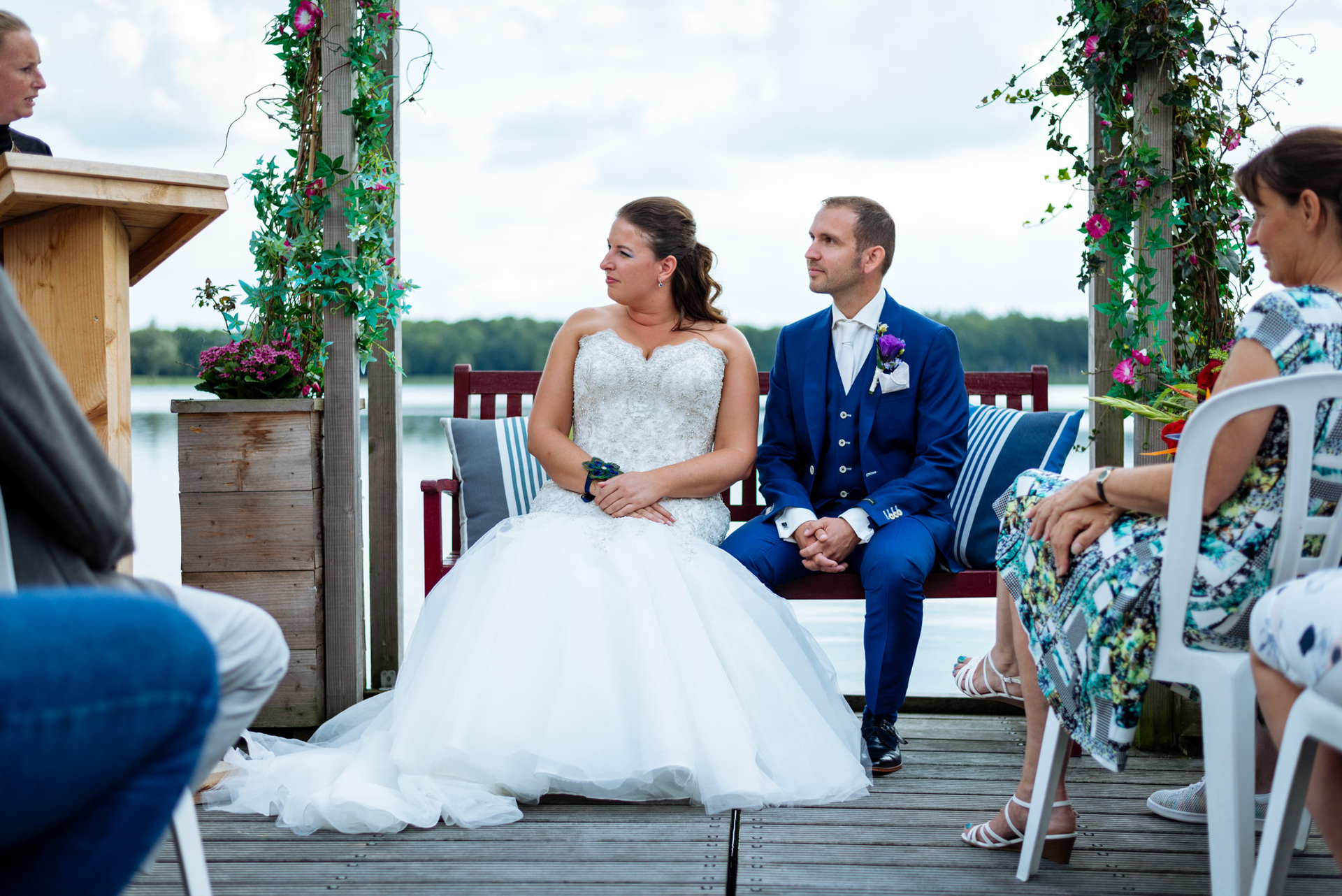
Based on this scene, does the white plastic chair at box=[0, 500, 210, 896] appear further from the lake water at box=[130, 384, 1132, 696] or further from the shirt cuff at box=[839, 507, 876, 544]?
the shirt cuff at box=[839, 507, 876, 544]

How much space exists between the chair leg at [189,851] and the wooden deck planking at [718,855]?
1.71 feet

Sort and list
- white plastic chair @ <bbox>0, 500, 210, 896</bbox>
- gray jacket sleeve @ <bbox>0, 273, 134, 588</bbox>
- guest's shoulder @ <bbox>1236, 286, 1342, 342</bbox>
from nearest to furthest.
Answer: gray jacket sleeve @ <bbox>0, 273, 134, 588</bbox>, white plastic chair @ <bbox>0, 500, 210, 896</bbox>, guest's shoulder @ <bbox>1236, 286, 1342, 342</bbox>

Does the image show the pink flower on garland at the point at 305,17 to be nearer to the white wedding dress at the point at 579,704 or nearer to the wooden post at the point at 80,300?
the wooden post at the point at 80,300

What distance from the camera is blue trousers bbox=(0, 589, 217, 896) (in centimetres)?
76

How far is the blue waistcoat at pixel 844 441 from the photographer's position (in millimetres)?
2992

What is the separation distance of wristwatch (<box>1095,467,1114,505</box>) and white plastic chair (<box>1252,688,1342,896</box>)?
20.3 inches

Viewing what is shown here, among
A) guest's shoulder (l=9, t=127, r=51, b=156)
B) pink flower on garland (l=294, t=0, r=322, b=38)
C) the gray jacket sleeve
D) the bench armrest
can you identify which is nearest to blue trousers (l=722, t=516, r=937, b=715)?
the bench armrest

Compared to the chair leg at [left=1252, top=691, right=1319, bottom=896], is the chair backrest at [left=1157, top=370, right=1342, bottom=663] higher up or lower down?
higher up

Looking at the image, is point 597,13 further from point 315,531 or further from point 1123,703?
point 1123,703

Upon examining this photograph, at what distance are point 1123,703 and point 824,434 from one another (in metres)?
1.47

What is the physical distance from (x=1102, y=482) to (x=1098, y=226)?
4.55ft

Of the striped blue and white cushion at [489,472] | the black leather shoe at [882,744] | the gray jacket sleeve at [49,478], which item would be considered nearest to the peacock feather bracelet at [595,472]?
the striped blue and white cushion at [489,472]

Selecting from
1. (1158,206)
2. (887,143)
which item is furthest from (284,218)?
(1158,206)

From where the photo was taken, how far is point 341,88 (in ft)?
9.85
